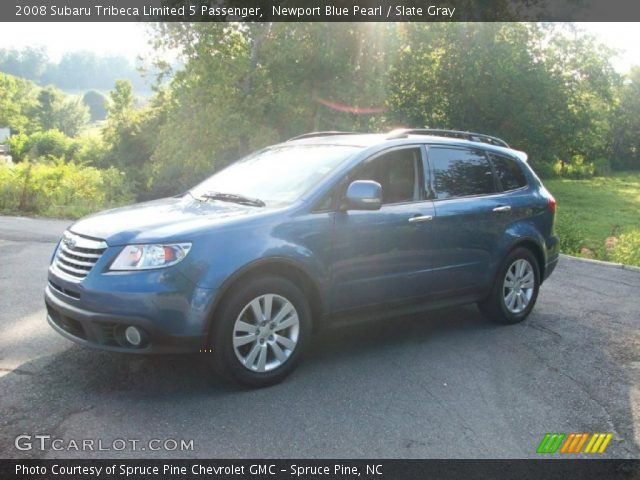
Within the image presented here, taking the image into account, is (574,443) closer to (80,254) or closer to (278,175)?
(278,175)

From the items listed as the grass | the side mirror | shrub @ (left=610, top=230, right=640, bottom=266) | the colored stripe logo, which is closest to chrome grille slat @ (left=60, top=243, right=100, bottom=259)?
the side mirror

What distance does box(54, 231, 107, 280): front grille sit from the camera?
4.14m

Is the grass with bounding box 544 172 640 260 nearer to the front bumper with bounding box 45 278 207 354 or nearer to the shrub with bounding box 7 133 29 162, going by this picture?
the front bumper with bounding box 45 278 207 354

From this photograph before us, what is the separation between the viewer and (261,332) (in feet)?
14.2

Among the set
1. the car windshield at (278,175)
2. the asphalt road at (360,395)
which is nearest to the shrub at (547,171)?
the asphalt road at (360,395)

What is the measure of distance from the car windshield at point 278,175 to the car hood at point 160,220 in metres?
0.26

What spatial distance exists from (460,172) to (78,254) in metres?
3.43

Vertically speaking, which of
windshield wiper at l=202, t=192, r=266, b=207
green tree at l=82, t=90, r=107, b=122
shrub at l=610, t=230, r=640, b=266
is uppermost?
green tree at l=82, t=90, r=107, b=122

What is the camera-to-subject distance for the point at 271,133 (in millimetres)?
29594

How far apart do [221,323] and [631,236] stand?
1179cm

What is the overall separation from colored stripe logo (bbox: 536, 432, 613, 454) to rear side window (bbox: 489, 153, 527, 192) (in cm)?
292
